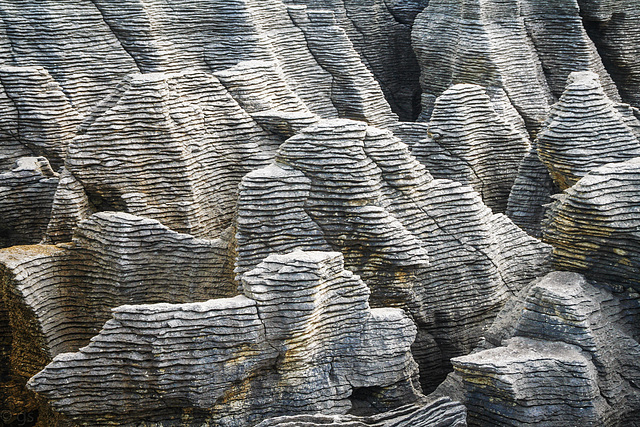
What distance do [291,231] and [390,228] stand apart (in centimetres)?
161

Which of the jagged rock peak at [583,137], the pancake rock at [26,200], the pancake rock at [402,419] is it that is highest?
the jagged rock peak at [583,137]

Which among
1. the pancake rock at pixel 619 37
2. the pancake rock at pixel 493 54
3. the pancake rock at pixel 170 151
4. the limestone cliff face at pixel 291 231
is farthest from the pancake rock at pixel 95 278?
the pancake rock at pixel 619 37

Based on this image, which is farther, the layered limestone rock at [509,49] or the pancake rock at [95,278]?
the layered limestone rock at [509,49]

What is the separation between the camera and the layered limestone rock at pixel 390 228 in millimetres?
13445

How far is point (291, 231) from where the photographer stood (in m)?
13.5

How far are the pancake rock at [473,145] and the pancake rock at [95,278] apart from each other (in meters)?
5.59

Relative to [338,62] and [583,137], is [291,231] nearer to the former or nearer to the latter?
[583,137]

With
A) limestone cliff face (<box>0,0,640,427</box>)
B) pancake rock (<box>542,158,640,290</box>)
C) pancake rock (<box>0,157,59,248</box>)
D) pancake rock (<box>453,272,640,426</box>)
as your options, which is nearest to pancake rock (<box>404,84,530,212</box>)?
limestone cliff face (<box>0,0,640,427</box>)

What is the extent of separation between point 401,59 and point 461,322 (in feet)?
38.4

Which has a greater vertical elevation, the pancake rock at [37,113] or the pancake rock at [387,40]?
the pancake rock at [37,113]

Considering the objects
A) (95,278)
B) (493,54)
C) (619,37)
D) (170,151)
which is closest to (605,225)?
(170,151)

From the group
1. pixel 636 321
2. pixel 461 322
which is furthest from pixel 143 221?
pixel 636 321

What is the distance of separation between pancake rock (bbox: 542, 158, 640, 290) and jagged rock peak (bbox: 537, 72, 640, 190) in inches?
96.5

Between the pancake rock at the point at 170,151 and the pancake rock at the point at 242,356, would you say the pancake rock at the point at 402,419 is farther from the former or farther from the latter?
the pancake rock at the point at 170,151
